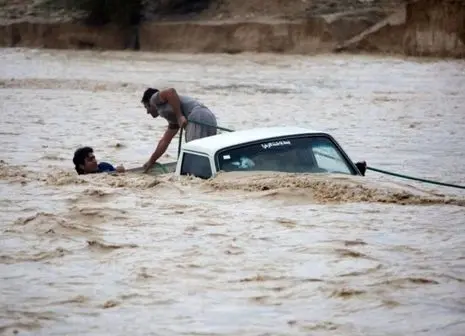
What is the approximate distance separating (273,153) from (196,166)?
0.80 m

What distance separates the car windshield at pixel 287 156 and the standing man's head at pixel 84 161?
278 cm

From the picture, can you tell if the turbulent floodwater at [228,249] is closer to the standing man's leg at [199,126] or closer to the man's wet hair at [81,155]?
the man's wet hair at [81,155]

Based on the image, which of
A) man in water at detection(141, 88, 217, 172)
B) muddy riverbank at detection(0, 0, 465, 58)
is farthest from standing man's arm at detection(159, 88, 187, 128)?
muddy riverbank at detection(0, 0, 465, 58)

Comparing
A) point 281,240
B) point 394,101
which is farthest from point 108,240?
point 394,101

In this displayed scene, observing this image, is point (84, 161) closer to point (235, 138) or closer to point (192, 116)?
point (192, 116)

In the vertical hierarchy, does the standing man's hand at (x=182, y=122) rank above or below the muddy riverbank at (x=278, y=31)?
above

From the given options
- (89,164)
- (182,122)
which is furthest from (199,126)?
(89,164)

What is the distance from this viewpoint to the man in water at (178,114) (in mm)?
12836

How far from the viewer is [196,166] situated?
35.2ft

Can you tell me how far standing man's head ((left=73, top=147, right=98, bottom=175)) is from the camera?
12742 mm

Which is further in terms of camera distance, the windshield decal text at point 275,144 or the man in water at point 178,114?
the man in water at point 178,114

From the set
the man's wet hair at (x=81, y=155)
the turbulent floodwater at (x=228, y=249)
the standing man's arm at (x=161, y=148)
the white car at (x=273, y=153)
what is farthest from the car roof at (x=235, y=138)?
the man's wet hair at (x=81, y=155)

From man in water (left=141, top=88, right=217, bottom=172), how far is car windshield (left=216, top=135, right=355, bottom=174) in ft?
8.23

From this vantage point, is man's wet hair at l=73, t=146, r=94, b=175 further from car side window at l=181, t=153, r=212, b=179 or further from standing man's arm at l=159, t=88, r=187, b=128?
car side window at l=181, t=153, r=212, b=179
